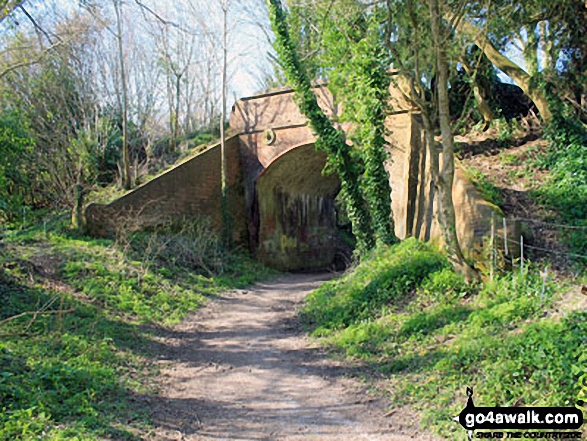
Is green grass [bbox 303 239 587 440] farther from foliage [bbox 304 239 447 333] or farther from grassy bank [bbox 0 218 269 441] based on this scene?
grassy bank [bbox 0 218 269 441]

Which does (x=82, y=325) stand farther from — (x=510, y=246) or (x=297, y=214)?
(x=297, y=214)

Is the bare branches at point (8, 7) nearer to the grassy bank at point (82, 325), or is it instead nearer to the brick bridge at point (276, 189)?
the grassy bank at point (82, 325)

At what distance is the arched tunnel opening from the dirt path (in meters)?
9.17

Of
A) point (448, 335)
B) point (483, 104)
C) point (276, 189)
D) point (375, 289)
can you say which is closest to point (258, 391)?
point (448, 335)

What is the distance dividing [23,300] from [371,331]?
230 inches

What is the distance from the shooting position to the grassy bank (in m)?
4.88

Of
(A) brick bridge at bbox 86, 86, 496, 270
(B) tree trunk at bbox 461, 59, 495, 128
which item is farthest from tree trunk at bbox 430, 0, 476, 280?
(B) tree trunk at bbox 461, 59, 495, 128

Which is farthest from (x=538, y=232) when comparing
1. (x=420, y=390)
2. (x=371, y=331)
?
(x=420, y=390)

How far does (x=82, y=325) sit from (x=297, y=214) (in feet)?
42.8

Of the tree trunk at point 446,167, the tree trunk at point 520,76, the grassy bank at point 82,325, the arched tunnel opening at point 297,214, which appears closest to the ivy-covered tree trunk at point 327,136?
the arched tunnel opening at point 297,214

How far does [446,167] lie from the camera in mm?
8336

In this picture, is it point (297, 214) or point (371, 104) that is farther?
point (297, 214)

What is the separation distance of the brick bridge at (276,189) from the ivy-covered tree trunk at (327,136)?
100cm

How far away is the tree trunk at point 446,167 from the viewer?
815 centimetres
